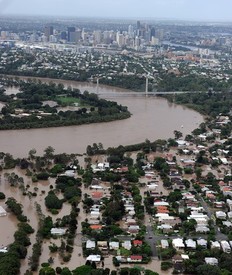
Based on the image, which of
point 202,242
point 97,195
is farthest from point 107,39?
point 202,242

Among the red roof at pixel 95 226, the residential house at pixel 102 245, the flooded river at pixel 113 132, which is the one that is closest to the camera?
the residential house at pixel 102 245

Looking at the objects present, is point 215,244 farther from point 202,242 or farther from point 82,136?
point 82,136

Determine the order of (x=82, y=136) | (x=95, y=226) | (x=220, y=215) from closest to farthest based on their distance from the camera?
(x=95, y=226), (x=220, y=215), (x=82, y=136)

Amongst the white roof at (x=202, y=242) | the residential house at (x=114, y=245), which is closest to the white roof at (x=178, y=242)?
the white roof at (x=202, y=242)

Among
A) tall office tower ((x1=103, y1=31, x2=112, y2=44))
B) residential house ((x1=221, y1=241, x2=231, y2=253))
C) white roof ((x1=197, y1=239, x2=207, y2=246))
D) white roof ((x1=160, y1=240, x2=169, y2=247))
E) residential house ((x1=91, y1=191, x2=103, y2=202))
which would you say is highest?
residential house ((x1=221, y1=241, x2=231, y2=253))

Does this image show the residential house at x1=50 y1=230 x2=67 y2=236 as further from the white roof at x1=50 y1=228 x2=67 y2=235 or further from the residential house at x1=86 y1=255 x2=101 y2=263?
the residential house at x1=86 y1=255 x2=101 y2=263

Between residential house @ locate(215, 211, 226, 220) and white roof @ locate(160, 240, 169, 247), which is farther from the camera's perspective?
residential house @ locate(215, 211, 226, 220)

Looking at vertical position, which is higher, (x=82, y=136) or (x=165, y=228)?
(x=165, y=228)

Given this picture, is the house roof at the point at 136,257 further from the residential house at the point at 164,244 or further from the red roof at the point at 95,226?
the red roof at the point at 95,226

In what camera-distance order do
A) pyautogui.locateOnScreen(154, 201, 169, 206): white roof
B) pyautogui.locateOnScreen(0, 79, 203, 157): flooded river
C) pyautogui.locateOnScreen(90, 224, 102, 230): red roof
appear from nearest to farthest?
pyautogui.locateOnScreen(90, 224, 102, 230): red roof → pyautogui.locateOnScreen(154, 201, 169, 206): white roof → pyautogui.locateOnScreen(0, 79, 203, 157): flooded river

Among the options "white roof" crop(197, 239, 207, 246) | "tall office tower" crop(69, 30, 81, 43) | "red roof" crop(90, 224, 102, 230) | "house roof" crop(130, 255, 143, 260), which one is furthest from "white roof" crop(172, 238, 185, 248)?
"tall office tower" crop(69, 30, 81, 43)
